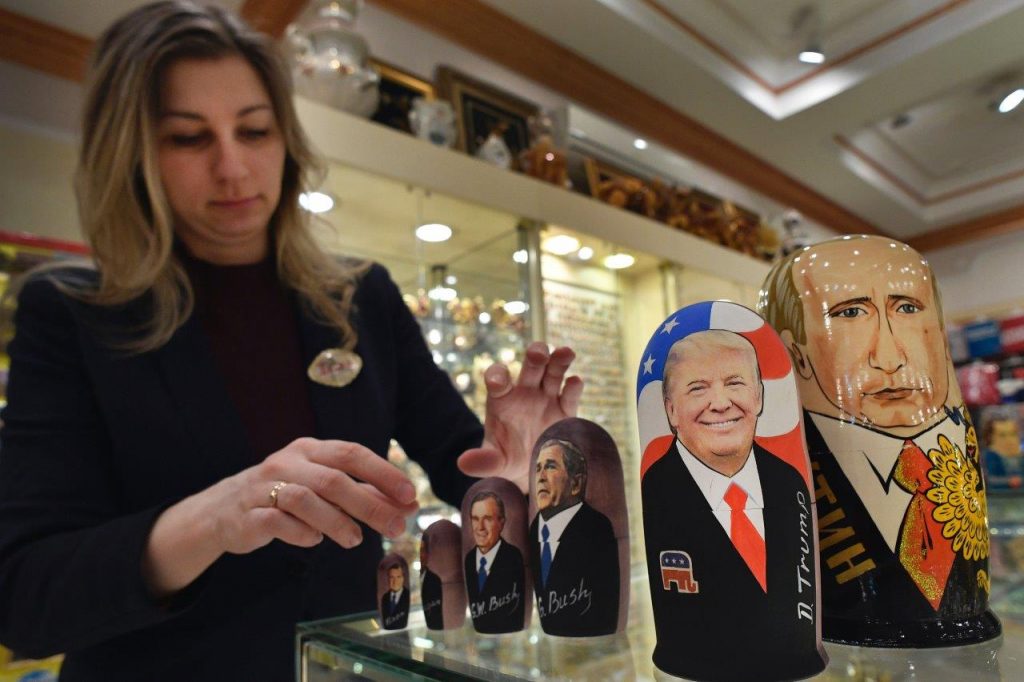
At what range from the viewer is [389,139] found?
6.98ft

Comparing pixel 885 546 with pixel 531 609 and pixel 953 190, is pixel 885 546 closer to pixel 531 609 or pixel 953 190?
pixel 531 609

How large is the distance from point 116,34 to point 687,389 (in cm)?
89

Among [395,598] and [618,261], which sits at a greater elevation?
[618,261]

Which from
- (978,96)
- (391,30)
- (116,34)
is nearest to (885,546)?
(116,34)

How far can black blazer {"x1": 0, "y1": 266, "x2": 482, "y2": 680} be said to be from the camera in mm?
592

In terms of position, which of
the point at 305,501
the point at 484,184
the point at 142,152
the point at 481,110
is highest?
the point at 481,110

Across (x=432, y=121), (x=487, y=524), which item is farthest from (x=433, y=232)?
(x=487, y=524)

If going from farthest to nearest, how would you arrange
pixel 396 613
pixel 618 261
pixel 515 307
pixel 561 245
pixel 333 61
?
1. pixel 618 261
2. pixel 561 245
3. pixel 515 307
4. pixel 333 61
5. pixel 396 613

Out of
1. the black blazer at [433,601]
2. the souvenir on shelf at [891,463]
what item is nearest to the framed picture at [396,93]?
the black blazer at [433,601]

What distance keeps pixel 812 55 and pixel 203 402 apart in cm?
324

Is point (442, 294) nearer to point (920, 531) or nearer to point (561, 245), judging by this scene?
point (561, 245)

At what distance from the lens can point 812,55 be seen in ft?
10.3

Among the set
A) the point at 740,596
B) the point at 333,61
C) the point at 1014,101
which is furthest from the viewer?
the point at 333,61

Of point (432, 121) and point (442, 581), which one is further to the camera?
point (432, 121)
